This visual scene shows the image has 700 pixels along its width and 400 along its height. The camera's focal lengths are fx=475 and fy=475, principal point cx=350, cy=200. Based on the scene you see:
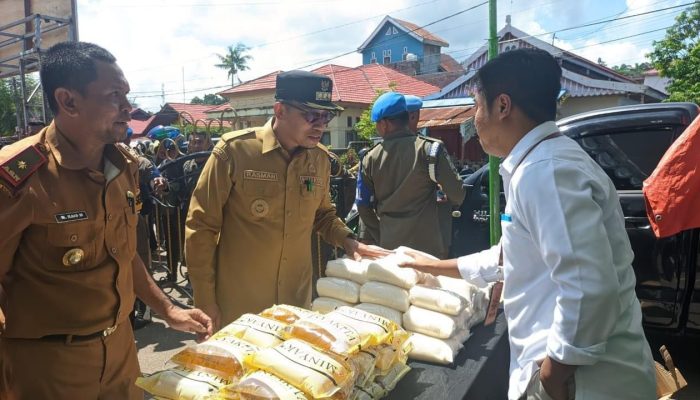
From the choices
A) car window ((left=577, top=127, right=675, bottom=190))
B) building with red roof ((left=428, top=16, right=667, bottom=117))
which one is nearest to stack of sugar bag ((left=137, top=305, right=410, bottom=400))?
car window ((left=577, top=127, right=675, bottom=190))

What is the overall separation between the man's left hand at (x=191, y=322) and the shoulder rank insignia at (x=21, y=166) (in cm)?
76

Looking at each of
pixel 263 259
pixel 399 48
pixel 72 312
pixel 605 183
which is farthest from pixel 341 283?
pixel 399 48

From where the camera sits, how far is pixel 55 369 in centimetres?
158

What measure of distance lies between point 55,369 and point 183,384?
50 centimetres

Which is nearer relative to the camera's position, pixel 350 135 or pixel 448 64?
pixel 350 135

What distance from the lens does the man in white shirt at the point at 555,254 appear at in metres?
1.21

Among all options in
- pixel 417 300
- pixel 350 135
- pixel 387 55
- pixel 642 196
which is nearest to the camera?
pixel 417 300

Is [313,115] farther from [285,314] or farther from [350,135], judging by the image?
[350,135]

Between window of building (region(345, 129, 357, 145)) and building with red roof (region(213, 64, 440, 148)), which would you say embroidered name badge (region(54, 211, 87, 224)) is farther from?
window of building (region(345, 129, 357, 145))

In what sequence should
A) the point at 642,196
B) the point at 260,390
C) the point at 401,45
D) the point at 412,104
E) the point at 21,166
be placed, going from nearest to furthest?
the point at 260,390
the point at 21,166
the point at 642,196
the point at 412,104
the point at 401,45

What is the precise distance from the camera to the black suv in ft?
10.8

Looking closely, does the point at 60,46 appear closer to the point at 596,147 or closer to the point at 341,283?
the point at 341,283

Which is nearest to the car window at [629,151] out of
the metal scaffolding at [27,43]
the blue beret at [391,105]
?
the blue beret at [391,105]

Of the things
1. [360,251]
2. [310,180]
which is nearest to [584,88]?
[360,251]
